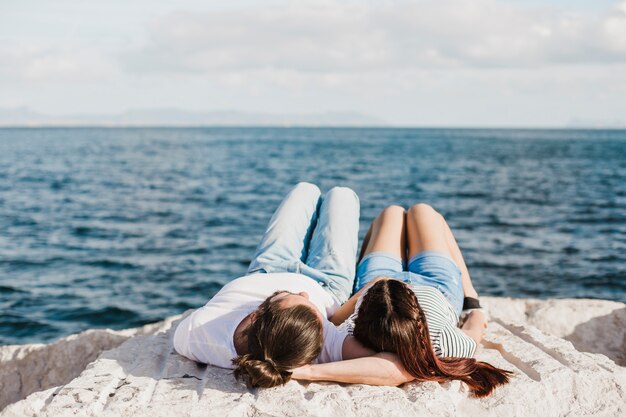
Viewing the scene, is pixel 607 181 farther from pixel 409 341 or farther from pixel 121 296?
pixel 409 341

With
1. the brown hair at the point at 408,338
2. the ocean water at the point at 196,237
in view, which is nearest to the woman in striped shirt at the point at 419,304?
the brown hair at the point at 408,338

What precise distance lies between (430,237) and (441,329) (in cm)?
129

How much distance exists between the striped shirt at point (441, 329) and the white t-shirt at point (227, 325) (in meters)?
0.20

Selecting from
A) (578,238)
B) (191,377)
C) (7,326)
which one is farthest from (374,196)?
(191,377)

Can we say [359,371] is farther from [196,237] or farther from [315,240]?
[196,237]

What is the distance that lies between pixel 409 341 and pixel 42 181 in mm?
29191

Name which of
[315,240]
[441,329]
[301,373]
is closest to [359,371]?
[301,373]

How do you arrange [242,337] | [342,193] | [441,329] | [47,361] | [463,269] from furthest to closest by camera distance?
[47,361], [342,193], [463,269], [441,329], [242,337]

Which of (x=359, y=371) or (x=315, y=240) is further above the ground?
(x=315, y=240)

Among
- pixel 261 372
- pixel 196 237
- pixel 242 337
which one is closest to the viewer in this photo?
pixel 261 372

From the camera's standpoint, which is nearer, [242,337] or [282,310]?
[282,310]

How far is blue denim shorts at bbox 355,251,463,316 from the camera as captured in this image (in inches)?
196

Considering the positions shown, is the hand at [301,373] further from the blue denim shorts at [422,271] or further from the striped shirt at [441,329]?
the blue denim shorts at [422,271]

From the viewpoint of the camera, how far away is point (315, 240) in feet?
17.9
